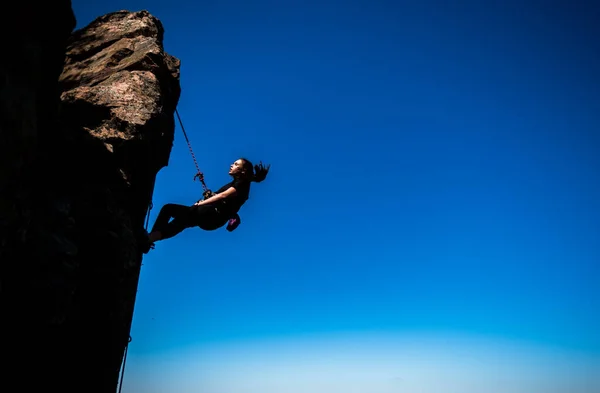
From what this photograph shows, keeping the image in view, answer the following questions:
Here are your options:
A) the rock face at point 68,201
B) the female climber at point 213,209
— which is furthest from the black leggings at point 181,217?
the rock face at point 68,201

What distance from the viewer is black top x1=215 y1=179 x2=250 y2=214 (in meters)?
7.18

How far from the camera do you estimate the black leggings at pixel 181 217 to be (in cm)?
653

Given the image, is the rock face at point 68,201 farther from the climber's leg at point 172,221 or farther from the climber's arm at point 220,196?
the climber's arm at point 220,196

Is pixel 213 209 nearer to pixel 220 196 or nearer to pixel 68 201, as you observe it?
pixel 220 196

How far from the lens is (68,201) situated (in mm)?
4566

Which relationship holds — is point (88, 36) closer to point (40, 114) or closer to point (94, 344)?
point (40, 114)

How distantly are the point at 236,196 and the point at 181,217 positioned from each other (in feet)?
3.85

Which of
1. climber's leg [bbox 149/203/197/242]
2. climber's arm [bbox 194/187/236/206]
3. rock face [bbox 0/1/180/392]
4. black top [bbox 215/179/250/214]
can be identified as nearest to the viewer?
rock face [bbox 0/1/180/392]

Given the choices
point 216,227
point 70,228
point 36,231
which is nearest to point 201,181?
point 216,227

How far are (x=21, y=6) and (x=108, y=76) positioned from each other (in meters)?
4.49

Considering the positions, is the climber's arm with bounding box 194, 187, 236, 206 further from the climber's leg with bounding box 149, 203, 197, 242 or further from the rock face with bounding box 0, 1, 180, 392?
the rock face with bounding box 0, 1, 180, 392

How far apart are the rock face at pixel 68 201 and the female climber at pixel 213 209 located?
47cm

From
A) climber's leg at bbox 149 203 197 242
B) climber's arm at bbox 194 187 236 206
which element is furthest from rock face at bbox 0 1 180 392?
climber's arm at bbox 194 187 236 206

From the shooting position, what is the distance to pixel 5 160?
319 centimetres
